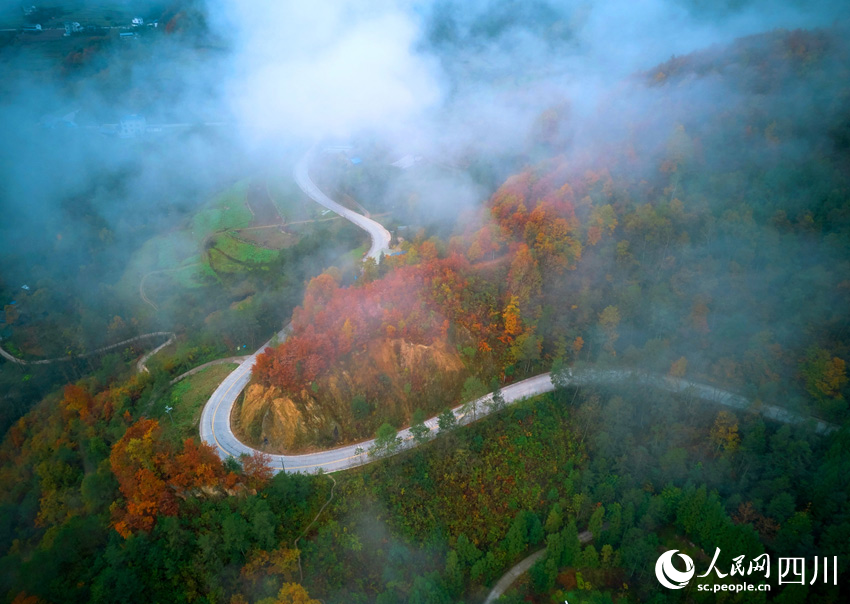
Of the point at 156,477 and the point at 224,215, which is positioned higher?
the point at 156,477

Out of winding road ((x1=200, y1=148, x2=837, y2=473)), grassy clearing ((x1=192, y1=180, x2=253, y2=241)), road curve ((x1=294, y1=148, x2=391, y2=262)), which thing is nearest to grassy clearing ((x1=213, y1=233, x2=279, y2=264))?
grassy clearing ((x1=192, y1=180, x2=253, y2=241))

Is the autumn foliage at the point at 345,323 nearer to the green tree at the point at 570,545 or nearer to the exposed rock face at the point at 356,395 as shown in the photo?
the exposed rock face at the point at 356,395

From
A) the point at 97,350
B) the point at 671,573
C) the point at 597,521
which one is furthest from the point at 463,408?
the point at 97,350

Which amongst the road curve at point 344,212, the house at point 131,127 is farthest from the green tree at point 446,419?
the house at point 131,127

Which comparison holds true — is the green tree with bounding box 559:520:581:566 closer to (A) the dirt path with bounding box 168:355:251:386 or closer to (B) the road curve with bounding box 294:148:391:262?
(A) the dirt path with bounding box 168:355:251:386

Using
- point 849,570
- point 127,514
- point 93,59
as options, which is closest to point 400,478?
point 127,514

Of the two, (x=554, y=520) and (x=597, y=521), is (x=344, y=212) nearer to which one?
(x=554, y=520)

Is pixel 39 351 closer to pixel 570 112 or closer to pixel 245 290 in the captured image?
pixel 245 290
